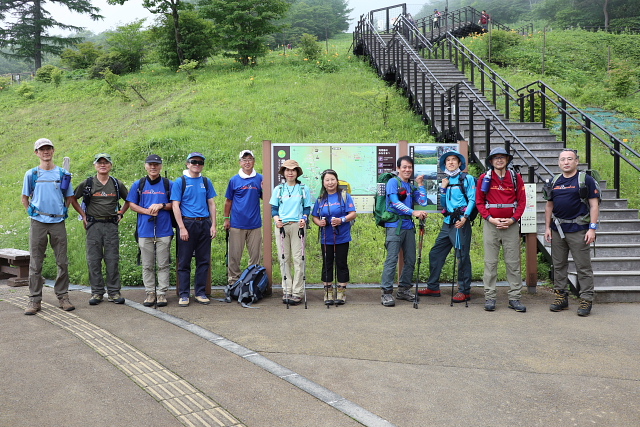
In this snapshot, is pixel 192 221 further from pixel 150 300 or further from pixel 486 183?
pixel 486 183

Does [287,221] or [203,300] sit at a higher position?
[287,221]

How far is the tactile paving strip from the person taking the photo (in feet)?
12.5

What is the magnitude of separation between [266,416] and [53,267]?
24.2 feet

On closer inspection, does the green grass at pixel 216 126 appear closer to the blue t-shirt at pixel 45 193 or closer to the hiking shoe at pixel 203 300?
→ the hiking shoe at pixel 203 300

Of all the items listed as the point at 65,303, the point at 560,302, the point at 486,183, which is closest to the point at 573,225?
the point at 560,302

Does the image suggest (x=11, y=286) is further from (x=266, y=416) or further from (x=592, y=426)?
(x=592, y=426)

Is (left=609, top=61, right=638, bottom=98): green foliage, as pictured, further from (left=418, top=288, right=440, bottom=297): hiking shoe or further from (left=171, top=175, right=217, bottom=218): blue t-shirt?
(left=171, top=175, right=217, bottom=218): blue t-shirt

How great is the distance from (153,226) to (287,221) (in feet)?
5.99

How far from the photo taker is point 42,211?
278 inches

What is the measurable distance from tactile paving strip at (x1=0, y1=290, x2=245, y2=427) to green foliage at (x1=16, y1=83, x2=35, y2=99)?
26.0 metres

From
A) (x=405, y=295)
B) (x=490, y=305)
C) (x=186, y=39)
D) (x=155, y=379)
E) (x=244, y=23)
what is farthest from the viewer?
(x=186, y=39)

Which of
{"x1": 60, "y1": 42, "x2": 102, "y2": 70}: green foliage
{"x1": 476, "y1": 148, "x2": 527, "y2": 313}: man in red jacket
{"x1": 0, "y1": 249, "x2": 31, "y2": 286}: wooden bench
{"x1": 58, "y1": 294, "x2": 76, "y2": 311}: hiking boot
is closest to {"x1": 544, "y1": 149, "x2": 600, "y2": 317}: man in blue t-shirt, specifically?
{"x1": 476, "y1": 148, "x2": 527, "y2": 313}: man in red jacket

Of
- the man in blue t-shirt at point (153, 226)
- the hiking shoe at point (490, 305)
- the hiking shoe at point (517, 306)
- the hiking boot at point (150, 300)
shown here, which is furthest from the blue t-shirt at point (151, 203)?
the hiking shoe at point (517, 306)

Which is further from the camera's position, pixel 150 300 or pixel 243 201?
pixel 243 201
